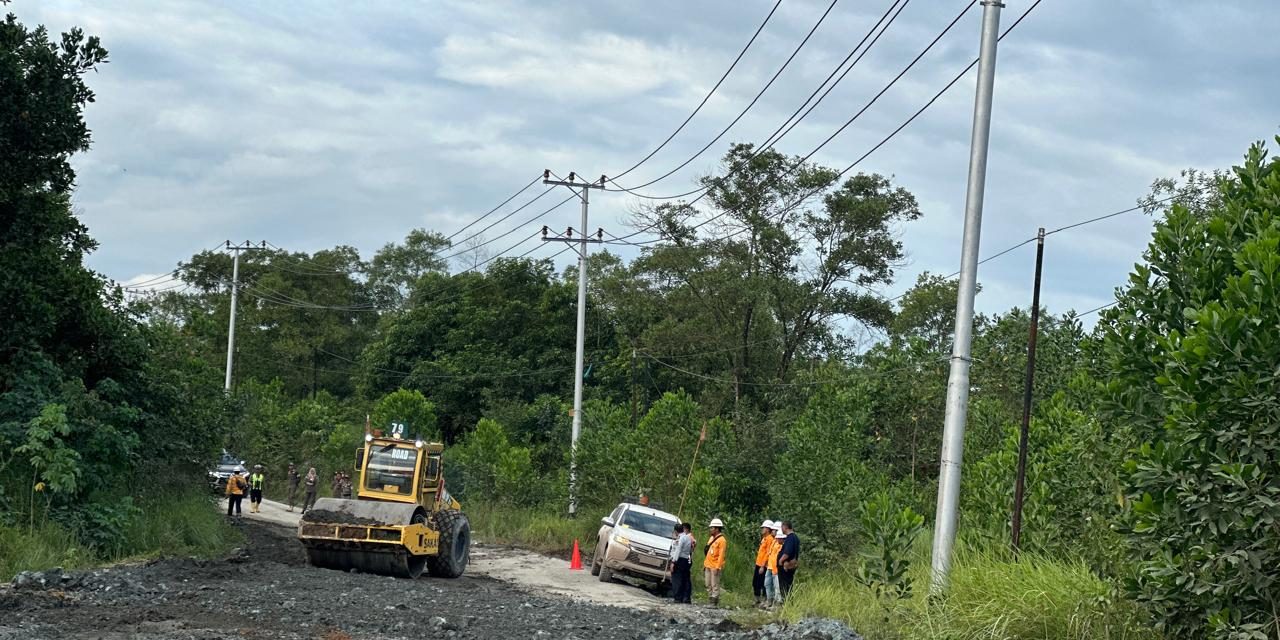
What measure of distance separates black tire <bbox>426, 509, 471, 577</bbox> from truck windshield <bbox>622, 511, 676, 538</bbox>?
3.44 meters

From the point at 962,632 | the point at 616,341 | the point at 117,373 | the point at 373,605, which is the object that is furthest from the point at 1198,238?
the point at 616,341

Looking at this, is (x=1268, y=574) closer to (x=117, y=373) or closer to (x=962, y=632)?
(x=962, y=632)

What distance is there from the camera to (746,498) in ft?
121

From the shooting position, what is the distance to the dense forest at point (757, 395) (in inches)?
393

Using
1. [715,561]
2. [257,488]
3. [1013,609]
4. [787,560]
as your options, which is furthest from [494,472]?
[1013,609]

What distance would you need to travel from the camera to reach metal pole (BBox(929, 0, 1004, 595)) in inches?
547

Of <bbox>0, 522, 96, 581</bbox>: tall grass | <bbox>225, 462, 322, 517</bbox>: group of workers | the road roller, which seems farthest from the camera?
<bbox>225, 462, 322, 517</bbox>: group of workers

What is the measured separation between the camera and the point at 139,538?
2509cm

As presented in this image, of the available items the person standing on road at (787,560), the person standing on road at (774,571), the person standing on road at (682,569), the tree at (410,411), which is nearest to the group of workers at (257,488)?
the tree at (410,411)

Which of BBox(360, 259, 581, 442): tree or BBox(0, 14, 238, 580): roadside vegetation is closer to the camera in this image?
BBox(0, 14, 238, 580): roadside vegetation

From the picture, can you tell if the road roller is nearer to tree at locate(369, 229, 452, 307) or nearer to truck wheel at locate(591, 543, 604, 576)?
truck wheel at locate(591, 543, 604, 576)

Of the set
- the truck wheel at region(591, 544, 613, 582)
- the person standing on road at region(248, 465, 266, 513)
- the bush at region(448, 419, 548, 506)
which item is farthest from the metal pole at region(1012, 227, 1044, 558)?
the person standing on road at region(248, 465, 266, 513)

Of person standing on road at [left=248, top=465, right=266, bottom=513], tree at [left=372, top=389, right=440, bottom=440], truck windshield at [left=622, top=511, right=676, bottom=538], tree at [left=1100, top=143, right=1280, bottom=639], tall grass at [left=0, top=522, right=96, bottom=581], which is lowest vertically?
person standing on road at [left=248, top=465, right=266, bottom=513]

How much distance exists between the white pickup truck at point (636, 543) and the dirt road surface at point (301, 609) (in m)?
1.78
